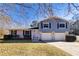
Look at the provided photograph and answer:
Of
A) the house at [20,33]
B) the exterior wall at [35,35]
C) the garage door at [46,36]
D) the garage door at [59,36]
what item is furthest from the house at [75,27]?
the house at [20,33]

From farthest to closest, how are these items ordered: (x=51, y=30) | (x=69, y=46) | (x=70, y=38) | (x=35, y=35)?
(x=35, y=35) < (x=51, y=30) < (x=69, y=46) < (x=70, y=38)

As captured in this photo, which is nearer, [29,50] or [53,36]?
[29,50]

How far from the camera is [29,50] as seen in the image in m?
11.5

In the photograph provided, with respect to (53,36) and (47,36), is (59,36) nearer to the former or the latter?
(53,36)

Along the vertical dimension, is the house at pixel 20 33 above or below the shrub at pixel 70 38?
above

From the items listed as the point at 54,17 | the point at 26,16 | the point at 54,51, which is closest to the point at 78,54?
the point at 54,51

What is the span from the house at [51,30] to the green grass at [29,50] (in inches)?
14.0

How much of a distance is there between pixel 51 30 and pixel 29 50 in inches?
44.5

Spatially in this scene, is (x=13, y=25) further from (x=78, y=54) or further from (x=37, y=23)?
(x=78, y=54)

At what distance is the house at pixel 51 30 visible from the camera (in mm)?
11586

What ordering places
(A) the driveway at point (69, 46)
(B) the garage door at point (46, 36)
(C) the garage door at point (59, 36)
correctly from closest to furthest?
(A) the driveway at point (69, 46) < (C) the garage door at point (59, 36) < (B) the garage door at point (46, 36)

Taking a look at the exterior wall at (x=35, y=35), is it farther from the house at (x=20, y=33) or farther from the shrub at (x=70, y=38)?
the shrub at (x=70, y=38)

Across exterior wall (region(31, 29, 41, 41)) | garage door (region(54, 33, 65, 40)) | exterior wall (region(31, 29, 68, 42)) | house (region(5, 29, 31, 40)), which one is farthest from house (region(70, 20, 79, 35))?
house (region(5, 29, 31, 40))

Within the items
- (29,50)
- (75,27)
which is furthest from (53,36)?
(29,50)
